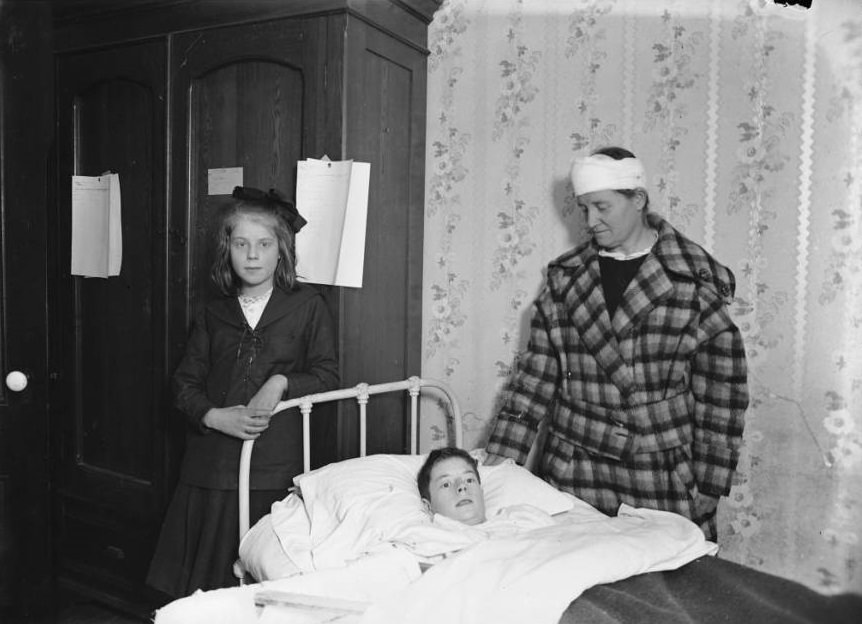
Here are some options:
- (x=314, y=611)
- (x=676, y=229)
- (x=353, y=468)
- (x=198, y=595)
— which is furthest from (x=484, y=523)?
(x=676, y=229)

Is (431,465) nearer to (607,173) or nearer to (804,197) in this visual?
(607,173)

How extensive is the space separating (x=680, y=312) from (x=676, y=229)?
1.19 feet

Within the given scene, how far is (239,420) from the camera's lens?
2025 mm

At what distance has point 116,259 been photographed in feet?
8.72

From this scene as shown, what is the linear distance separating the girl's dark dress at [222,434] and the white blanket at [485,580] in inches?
23.9

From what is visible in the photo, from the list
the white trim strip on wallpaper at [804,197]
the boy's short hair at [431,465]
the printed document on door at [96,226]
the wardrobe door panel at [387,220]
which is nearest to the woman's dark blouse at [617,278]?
the white trim strip on wallpaper at [804,197]

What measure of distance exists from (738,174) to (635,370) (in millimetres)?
649

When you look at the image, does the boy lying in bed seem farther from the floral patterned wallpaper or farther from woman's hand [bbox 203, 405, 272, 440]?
the floral patterned wallpaper

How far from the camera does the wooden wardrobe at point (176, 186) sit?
7.52 feet

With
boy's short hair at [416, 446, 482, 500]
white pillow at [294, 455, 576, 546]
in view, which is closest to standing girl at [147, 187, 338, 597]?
white pillow at [294, 455, 576, 546]

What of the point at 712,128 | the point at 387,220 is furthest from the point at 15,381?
the point at 712,128

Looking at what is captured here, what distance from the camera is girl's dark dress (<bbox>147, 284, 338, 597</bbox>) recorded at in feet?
6.96

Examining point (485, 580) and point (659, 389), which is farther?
point (659, 389)

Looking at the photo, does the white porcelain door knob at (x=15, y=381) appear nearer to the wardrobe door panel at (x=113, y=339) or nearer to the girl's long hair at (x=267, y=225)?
the girl's long hair at (x=267, y=225)
